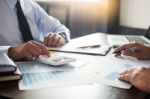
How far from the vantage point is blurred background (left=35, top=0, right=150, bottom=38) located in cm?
243

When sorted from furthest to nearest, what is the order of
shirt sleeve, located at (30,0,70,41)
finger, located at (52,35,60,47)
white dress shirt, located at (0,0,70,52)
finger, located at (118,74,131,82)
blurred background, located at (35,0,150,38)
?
blurred background, located at (35,0,150,38), shirt sleeve, located at (30,0,70,41), white dress shirt, located at (0,0,70,52), finger, located at (52,35,60,47), finger, located at (118,74,131,82)

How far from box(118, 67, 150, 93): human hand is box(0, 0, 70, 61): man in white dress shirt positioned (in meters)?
0.45

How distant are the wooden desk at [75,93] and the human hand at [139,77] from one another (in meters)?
0.02

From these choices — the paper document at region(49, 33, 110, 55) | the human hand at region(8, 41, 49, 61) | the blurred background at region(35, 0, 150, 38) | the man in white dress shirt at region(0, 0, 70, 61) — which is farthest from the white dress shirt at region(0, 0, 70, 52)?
the blurred background at region(35, 0, 150, 38)

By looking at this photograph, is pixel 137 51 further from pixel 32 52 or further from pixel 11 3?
pixel 11 3

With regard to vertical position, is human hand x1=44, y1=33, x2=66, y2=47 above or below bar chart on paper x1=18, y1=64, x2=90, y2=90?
below

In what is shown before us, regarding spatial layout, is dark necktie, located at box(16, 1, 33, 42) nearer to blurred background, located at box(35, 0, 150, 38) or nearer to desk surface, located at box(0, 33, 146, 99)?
desk surface, located at box(0, 33, 146, 99)

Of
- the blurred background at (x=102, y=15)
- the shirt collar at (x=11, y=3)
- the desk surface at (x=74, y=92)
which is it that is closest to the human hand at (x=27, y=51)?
the desk surface at (x=74, y=92)

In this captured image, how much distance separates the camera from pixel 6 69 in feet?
2.98

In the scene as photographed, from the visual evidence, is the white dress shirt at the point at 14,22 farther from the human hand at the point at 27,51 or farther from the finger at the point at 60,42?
the human hand at the point at 27,51

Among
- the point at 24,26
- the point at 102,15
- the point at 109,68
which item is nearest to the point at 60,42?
the point at 24,26

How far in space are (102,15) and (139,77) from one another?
1.84m

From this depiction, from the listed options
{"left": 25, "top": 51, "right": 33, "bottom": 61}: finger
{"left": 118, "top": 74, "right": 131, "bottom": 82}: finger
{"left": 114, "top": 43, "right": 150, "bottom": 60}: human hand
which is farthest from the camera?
{"left": 114, "top": 43, "right": 150, "bottom": 60}: human hand

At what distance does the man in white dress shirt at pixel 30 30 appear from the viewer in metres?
1.22
